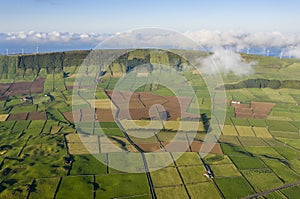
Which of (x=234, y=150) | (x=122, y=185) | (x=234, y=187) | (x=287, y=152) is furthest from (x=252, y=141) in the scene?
(x=122, y=185)

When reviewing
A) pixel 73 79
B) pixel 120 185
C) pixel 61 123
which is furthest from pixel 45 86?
pixel 120 185

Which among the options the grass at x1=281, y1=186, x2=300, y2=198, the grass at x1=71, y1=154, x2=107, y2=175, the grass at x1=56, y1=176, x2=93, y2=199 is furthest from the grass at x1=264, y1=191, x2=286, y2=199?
the grass at x1=56, y1=176, x2=93, y2=199

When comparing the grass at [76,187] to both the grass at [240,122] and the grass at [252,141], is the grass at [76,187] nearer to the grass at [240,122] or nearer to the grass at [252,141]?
the grass at [252,141]

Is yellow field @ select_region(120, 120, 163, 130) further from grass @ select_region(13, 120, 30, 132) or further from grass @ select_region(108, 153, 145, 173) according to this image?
grass @ select_region(13, 120, 30, 132)

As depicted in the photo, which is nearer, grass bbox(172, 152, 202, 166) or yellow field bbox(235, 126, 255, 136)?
grass bbox(172, 152, 202, 166)

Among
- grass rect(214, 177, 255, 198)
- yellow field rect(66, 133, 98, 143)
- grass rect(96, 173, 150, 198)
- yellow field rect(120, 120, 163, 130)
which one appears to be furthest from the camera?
yellow field rect(120, 120, 163, 130)

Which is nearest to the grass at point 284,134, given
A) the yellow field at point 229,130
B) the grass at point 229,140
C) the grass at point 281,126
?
the grass at point 281,126
